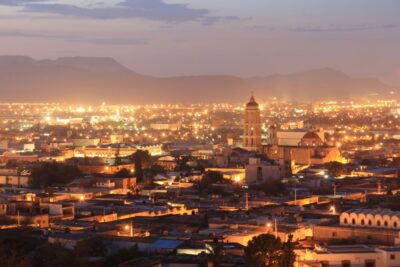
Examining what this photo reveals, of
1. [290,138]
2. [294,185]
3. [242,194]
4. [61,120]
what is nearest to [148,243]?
[242,194]

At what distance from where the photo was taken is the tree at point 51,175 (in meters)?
40.8

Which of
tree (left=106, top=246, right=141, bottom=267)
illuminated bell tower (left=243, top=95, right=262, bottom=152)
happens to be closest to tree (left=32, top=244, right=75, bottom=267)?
tree (left=106, top=246, right=141, bottom=267)

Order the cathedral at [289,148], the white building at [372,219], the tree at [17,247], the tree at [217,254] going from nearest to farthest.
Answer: the tree at [217,254] < the tree at [17,247] < the white building at [372,219] < the cathedral at [289,148]

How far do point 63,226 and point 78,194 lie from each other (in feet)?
31.6

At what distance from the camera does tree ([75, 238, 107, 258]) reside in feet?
67.2

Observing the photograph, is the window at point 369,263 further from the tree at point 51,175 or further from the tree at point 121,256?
the tree at point 51,175

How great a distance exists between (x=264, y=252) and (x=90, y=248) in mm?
4270

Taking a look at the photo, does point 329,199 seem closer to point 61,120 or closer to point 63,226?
point 63,226

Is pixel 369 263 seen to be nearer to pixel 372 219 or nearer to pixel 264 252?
pixel 264 252

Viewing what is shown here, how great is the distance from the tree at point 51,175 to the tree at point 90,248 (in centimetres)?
1936

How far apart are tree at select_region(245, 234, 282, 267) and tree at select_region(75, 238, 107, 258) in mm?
3667

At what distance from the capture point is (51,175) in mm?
41688

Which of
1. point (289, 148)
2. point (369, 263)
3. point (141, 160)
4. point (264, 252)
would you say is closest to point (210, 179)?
point (141, 160)

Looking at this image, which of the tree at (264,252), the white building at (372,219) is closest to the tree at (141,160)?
the white building at (372,219)
